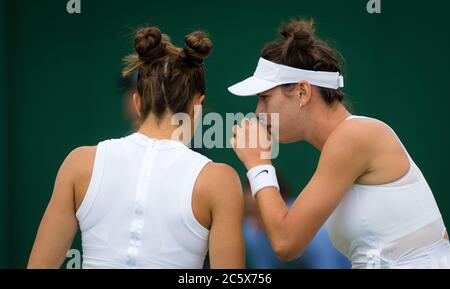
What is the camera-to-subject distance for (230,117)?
14.1ft

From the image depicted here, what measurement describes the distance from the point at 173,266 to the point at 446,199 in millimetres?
2758

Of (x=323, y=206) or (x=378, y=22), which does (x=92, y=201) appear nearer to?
(x=323, y=206)

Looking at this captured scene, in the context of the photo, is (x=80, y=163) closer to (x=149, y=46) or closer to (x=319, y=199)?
(x=149, y=46)

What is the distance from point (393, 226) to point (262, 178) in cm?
42

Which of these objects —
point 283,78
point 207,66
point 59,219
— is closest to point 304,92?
point 283,78

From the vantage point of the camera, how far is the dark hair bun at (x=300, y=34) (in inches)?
90.7

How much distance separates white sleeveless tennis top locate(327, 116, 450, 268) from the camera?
216cm

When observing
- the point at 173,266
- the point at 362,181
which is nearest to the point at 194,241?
the point at 173,266

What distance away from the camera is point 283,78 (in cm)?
230

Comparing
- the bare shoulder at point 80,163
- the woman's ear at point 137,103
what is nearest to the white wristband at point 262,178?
the woman's ear at point 137,103

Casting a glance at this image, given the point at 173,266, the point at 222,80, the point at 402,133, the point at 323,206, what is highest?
the point at 222,80

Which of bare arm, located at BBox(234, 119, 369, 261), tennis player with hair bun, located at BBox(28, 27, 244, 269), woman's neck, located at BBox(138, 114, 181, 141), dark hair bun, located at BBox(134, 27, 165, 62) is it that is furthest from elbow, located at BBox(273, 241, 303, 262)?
dark hair bun, located at BBox(134, 27, 165, 62)

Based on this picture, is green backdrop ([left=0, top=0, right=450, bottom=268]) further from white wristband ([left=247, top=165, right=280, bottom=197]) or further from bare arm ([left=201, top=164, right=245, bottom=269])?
bare arm ([left=201, top=164, right=245, bottom=269])

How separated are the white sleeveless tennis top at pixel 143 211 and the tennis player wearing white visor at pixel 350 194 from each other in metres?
0.29
